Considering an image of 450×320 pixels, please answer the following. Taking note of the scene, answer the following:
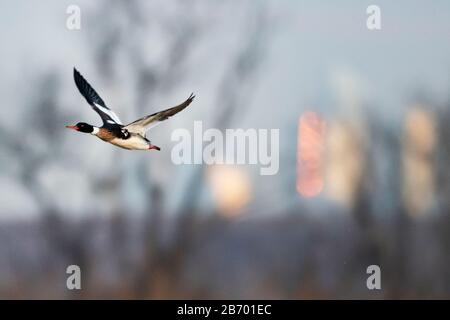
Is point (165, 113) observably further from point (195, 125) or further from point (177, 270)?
point (177, 270)

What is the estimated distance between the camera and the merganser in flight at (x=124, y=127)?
8742 millimetres

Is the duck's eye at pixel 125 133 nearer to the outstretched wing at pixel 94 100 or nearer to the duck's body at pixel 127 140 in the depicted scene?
the duck's body at pixel 127 140

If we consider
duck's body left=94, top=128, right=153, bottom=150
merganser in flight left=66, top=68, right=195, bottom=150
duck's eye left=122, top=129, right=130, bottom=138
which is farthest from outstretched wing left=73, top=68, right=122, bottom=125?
duck's eye left=122, top=129, right=130, bottom=138

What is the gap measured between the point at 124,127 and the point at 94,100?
26.2 inches

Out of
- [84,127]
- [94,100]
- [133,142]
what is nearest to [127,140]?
[133,142]

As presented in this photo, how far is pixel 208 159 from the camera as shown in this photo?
378 inches

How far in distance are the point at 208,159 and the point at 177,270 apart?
4.24ft

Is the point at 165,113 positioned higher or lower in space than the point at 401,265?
higher

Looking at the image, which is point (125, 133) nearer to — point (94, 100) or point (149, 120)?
point (149, 120)

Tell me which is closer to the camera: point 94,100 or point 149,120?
point 149,120

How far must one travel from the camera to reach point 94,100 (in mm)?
9305

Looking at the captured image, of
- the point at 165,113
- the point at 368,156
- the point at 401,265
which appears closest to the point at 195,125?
the point at 165,113

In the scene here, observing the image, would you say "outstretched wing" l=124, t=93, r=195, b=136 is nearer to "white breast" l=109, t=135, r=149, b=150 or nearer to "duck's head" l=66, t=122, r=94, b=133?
"white breast" l=109, t=135, r=149, b=150

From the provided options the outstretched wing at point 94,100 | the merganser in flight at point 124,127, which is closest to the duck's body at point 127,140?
the merganser in flight at point 124,127
